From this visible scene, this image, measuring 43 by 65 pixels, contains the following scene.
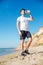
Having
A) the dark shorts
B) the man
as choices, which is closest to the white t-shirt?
the man

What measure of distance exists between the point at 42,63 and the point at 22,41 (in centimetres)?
309

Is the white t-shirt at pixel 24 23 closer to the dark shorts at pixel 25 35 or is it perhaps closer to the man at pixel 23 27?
the man at pixel 23 27

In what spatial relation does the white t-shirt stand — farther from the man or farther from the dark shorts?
the dark shorts

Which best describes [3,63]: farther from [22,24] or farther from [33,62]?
[22,24]

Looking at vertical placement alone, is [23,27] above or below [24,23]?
below

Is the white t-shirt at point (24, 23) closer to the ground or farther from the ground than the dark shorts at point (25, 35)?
farther from the ground

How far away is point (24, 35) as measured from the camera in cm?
1313

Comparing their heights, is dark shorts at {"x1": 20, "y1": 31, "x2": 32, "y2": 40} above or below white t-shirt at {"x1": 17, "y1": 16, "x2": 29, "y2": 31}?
below

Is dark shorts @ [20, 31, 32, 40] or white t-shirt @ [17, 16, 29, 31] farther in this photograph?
dark shorts @ [20, 31, 32, 40]

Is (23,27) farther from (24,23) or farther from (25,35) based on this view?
(25,35)

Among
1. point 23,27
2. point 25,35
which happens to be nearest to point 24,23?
point 23,27

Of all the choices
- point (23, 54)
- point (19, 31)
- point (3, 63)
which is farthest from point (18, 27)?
point (3, 63)

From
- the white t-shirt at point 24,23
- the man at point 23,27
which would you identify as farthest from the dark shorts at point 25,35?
the white t-shirt at point 24,23

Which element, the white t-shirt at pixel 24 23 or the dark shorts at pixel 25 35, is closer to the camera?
the white t-shirt at pixel 24 23
